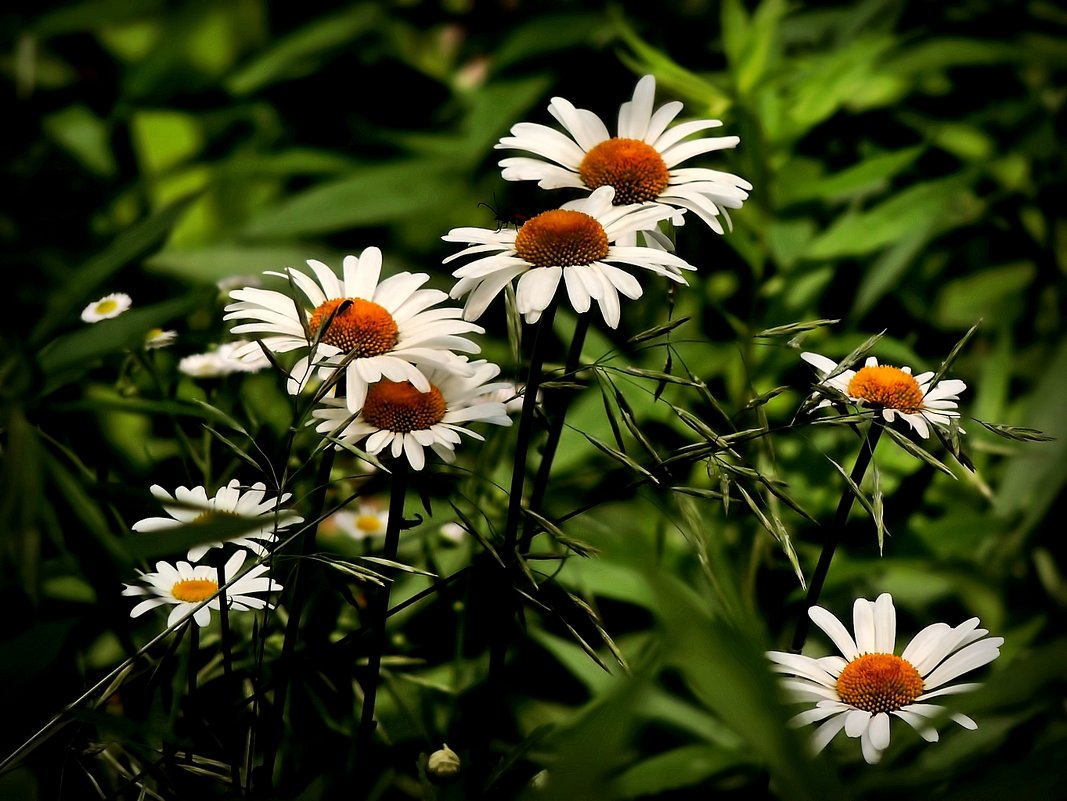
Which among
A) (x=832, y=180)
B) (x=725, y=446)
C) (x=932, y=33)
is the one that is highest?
(x=932, y=33)

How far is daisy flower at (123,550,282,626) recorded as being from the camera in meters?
0.39

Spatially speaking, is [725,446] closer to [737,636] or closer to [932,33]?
[737,636]

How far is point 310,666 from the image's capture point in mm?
408

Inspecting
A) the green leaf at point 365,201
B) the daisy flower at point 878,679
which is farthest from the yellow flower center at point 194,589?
the green leaf at point 365,201

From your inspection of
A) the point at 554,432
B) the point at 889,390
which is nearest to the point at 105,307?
the point at 554,432

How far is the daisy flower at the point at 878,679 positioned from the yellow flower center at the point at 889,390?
0.08m

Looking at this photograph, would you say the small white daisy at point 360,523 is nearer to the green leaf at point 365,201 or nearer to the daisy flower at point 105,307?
the daisy flower at point 105,307

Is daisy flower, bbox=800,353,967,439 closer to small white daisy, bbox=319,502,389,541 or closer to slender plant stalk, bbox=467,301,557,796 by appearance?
slender plant stalk, bbox=467,301,557,796

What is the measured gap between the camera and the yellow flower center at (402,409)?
375 mm

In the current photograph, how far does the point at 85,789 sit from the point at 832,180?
60cm

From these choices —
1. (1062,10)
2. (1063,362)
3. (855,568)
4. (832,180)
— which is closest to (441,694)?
(855,568)

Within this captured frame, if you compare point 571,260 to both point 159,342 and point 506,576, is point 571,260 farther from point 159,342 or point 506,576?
point 159,342

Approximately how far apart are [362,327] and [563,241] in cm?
8

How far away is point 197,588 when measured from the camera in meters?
0.41
